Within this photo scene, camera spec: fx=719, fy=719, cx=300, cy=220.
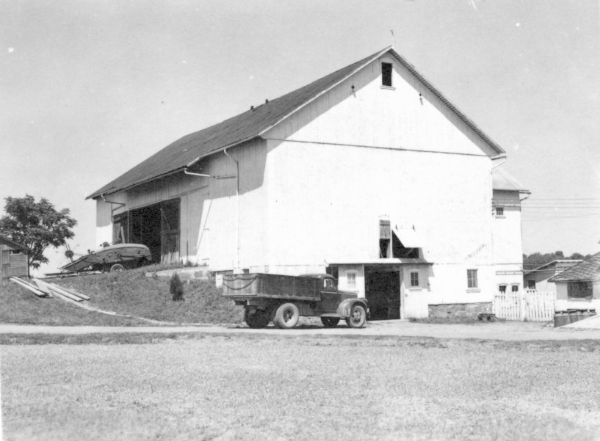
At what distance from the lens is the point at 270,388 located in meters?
9.72

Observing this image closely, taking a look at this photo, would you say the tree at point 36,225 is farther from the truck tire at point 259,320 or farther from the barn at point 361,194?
the truck tire at point 259,320

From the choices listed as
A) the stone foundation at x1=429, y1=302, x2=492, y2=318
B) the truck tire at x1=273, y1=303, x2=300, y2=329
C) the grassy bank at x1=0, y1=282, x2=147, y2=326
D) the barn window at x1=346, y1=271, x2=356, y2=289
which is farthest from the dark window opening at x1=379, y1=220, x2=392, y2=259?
the grassy bank at x1=0, y1=282, x2=147, y2=326

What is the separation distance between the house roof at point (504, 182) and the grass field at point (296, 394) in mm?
33222

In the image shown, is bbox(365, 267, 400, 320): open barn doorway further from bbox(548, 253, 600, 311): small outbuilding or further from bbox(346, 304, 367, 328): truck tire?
bbox(548, 253, 600, 311): small outbuilding

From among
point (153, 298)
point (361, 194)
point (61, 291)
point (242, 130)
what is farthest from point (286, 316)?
point (242, 130)

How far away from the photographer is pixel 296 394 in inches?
364

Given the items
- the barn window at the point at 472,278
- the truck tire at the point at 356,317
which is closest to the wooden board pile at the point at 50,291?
the truck tire at the point at 356,317

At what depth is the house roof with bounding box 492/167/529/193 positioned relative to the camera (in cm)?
4727

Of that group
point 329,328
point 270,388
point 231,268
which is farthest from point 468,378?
point 231,268

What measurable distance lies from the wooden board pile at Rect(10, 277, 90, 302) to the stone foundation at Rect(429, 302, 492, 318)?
15.8 metres

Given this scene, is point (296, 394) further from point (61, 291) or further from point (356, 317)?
point (61, 291)

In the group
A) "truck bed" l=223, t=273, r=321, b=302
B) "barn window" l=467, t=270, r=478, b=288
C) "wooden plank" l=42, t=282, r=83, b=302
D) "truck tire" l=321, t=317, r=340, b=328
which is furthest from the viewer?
"barn window" l=467, t=270, r=478, b=288

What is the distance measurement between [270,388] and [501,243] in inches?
1482

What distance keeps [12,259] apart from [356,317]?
19.7 m
